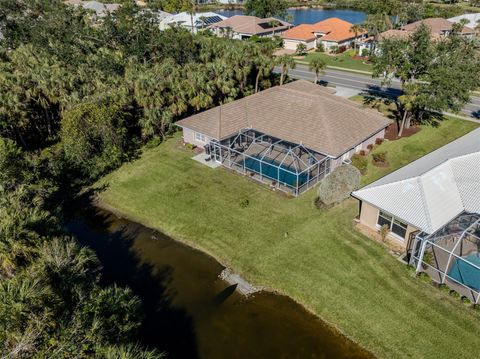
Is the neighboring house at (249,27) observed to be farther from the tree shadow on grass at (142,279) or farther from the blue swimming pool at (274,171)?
the tree shadow on grass at (142,279)

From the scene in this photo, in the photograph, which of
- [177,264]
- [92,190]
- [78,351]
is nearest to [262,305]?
[177,264]

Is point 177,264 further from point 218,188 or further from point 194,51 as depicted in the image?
point 194,51

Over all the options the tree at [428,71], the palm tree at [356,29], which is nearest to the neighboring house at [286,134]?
the tree at [428,71]

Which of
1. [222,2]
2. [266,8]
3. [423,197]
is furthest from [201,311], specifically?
[222,2]

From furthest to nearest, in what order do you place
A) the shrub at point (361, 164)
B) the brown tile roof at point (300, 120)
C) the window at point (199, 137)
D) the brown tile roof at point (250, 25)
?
1. the brown tile roof at point (250, 25)
2. the window at point (199, 137)
3. the brown tile roof at point (300, 120)
4. the shrub at point (361, 164)

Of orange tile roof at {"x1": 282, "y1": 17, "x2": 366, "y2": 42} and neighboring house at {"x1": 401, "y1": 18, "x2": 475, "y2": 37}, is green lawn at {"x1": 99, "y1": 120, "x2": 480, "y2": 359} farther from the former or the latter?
orange tile roof at {"x1": 282, "y1": 17, "x2": 366, "y2": 42}

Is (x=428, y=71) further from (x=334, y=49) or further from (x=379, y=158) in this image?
(x=334, y=49)

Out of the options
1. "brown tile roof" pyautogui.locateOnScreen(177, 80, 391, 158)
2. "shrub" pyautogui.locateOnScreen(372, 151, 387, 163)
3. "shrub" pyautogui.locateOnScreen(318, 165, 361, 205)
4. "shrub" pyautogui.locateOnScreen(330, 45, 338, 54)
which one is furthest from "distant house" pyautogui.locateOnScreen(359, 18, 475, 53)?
"shrub" pyautogui.locateOnScreen(318, 165, 361, 205)
